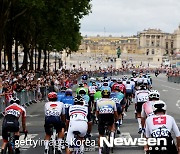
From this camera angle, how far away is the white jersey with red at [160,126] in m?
9.45

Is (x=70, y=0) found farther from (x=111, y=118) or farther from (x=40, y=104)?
(x=111, y=118)

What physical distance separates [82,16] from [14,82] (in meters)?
29.0

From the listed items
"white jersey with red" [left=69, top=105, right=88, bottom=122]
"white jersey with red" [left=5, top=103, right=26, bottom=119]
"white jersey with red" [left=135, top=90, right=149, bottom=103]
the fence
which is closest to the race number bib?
"white jersey with red" [left=5, top=103, right=26, bottom=119]

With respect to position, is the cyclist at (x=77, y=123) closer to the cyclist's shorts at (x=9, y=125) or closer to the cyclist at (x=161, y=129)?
the cyclist's shorts at (x=9, y=125)

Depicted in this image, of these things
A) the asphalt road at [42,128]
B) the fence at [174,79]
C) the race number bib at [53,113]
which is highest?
the race number bib at [53,113]

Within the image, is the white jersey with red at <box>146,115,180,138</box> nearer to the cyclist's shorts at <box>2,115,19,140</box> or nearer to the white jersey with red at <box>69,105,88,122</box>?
the white jersey with red at <box>69,105,88,122</box>

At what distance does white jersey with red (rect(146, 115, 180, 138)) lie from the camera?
31.0 feet

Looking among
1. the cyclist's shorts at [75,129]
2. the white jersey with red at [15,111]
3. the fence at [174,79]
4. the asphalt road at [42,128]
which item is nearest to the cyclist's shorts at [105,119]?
the asphalt road at [42,128]

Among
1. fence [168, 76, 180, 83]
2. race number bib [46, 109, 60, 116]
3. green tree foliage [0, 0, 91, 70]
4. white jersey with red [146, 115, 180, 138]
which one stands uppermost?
green tree foliage [0, 0, 91, 70]

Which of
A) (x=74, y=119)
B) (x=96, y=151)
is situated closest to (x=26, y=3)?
(x=96, y=151)

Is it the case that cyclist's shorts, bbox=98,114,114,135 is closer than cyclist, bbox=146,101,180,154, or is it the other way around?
cyclist, bbox=146,101,180,154

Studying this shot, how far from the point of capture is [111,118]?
1420 centimetres

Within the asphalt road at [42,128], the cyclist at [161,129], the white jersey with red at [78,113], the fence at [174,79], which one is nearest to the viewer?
the cyclist at [161,129]

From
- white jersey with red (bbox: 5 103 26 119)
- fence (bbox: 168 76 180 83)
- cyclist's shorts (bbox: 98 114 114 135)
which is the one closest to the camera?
white jersey with red (bbox: 5 103 26 119)
